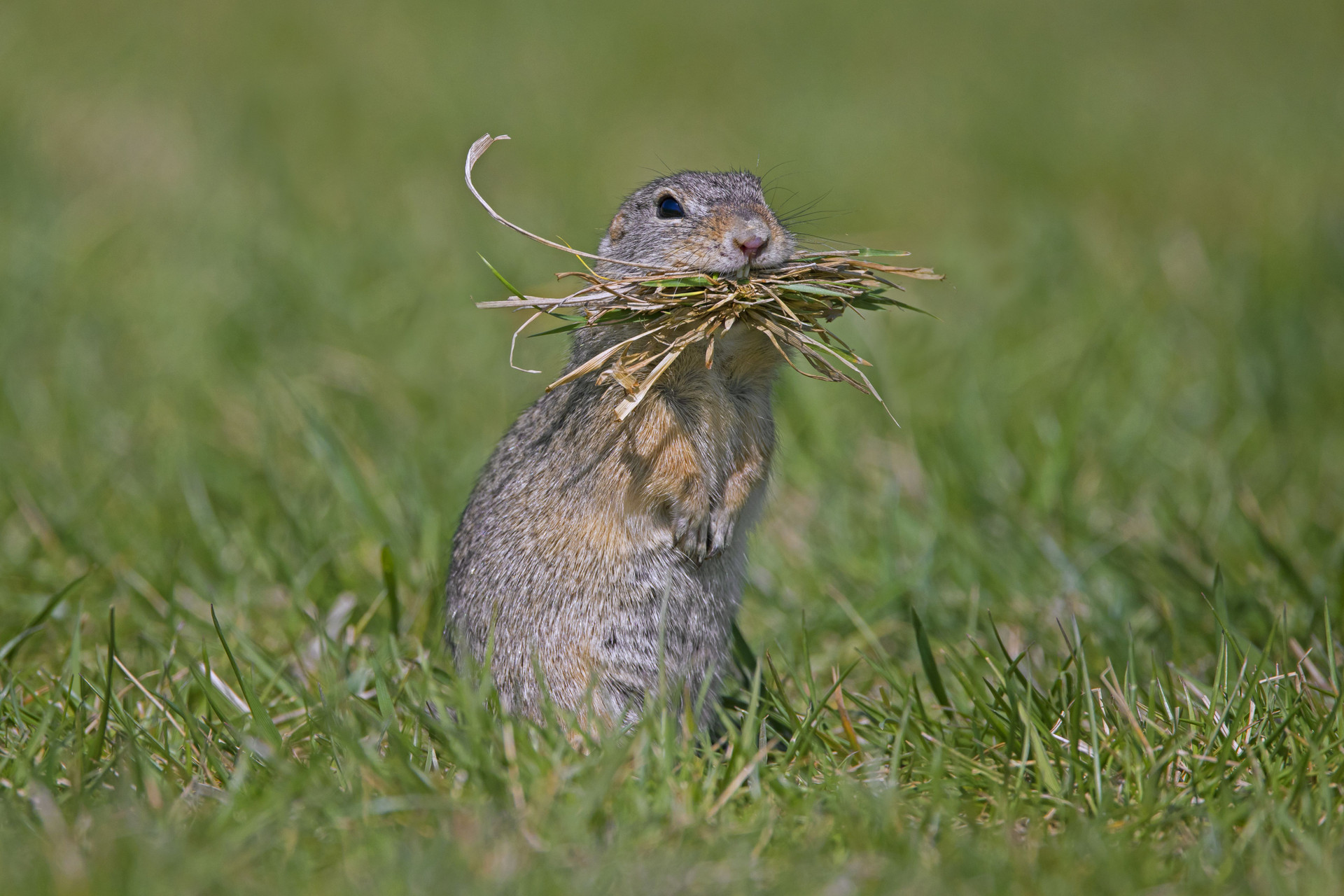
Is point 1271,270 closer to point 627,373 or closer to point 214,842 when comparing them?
point 627,373

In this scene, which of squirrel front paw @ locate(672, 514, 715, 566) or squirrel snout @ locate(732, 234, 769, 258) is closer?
squirrel snout @ locate(732, 234, 769, 258)

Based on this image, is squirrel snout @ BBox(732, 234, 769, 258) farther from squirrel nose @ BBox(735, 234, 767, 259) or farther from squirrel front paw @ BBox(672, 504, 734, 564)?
squirrel front paw @ BBox(672, 504, 734, 564)

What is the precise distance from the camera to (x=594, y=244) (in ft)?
26.9

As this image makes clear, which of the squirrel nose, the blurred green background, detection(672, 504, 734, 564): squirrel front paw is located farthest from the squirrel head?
the blurred green background

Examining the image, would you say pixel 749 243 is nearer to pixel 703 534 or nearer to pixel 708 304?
pixel 708 304

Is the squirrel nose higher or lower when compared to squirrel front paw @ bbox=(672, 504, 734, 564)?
higher

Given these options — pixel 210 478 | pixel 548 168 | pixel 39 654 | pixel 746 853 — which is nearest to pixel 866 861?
pixel 746 853

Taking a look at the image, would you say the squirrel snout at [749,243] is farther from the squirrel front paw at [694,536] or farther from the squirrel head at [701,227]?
the squirrel front paw at [694,536]

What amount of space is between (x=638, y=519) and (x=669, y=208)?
1.05 m

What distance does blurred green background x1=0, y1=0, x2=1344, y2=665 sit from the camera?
5.11 metres

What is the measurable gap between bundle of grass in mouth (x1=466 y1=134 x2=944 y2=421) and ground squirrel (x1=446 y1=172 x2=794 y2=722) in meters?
0.08

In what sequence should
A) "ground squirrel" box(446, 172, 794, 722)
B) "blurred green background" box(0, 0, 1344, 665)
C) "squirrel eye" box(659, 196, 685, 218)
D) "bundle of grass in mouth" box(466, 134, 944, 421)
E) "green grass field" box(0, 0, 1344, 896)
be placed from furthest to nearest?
"blurred green background" box(0, 0, 1344, 665) → "squirrel eye" box(659, 196, 685, 218) → "ground squirrel" box(446, 172, 794, 722) → "bundle of grass in mouth" box(466, 134, 944, 421) → "green grass field" box(0, 0, 1344, 896)

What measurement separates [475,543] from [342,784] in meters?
1.01

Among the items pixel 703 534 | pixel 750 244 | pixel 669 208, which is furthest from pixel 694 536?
pixel 669 208
